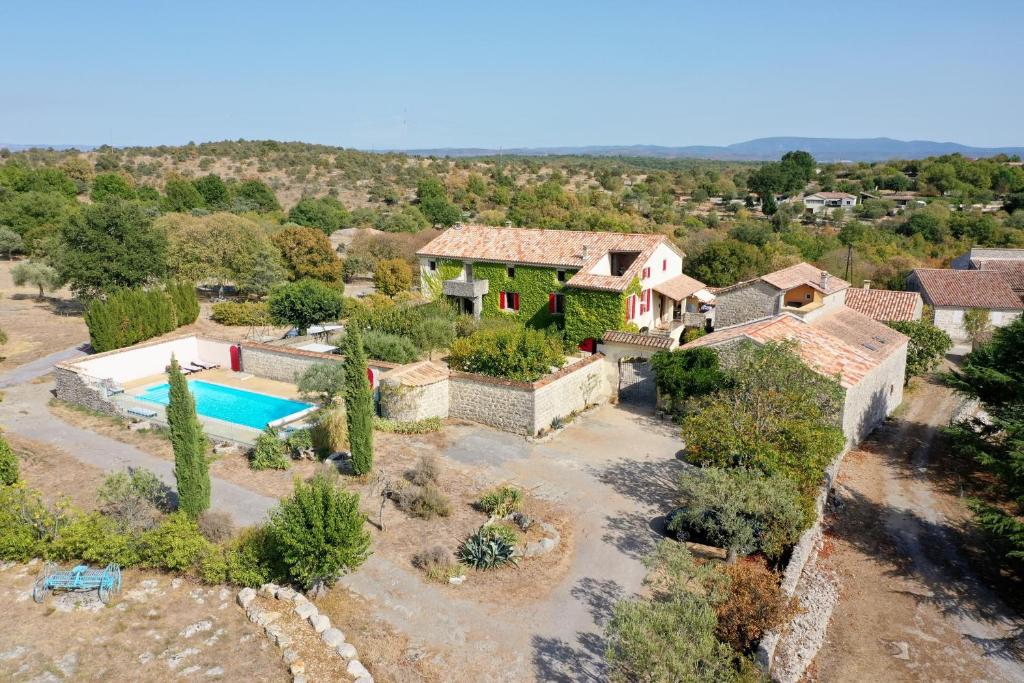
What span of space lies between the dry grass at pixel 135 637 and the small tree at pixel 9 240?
50.9 metres

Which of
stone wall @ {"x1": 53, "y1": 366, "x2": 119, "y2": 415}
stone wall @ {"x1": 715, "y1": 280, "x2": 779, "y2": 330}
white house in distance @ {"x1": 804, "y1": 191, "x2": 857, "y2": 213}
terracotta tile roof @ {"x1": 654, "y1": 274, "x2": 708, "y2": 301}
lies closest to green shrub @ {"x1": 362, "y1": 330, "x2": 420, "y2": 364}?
stone wall @ {"x1": 53, "y1": 366, "x2": 119, "y2": 415}

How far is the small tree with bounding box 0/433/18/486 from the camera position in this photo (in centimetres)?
1828

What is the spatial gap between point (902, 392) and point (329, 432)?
24.7 meters

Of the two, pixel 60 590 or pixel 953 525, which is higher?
pixel 60 590

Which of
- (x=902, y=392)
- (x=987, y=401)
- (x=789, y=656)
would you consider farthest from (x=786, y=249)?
(x=789, y=656)

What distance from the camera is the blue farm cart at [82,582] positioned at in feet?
47.2

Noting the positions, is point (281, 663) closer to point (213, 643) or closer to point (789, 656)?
point (213, 643)

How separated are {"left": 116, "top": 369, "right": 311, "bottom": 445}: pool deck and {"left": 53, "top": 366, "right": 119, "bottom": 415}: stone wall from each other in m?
0.51

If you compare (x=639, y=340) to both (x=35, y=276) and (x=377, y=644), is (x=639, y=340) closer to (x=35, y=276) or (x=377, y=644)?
(x=377, y=644)

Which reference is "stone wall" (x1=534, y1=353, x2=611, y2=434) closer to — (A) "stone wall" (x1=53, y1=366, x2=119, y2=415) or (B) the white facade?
(A) "stone wall" (x1=53, y1=366, x2=119, y2=415)

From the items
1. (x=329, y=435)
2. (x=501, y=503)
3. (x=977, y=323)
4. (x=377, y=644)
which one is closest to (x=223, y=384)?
(x=329, y=435)

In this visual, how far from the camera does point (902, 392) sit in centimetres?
3073

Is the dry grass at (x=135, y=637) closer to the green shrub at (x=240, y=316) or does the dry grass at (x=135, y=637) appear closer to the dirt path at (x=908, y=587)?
the dirt path at (x=908, y=587)

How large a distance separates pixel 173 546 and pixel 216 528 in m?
1.21
